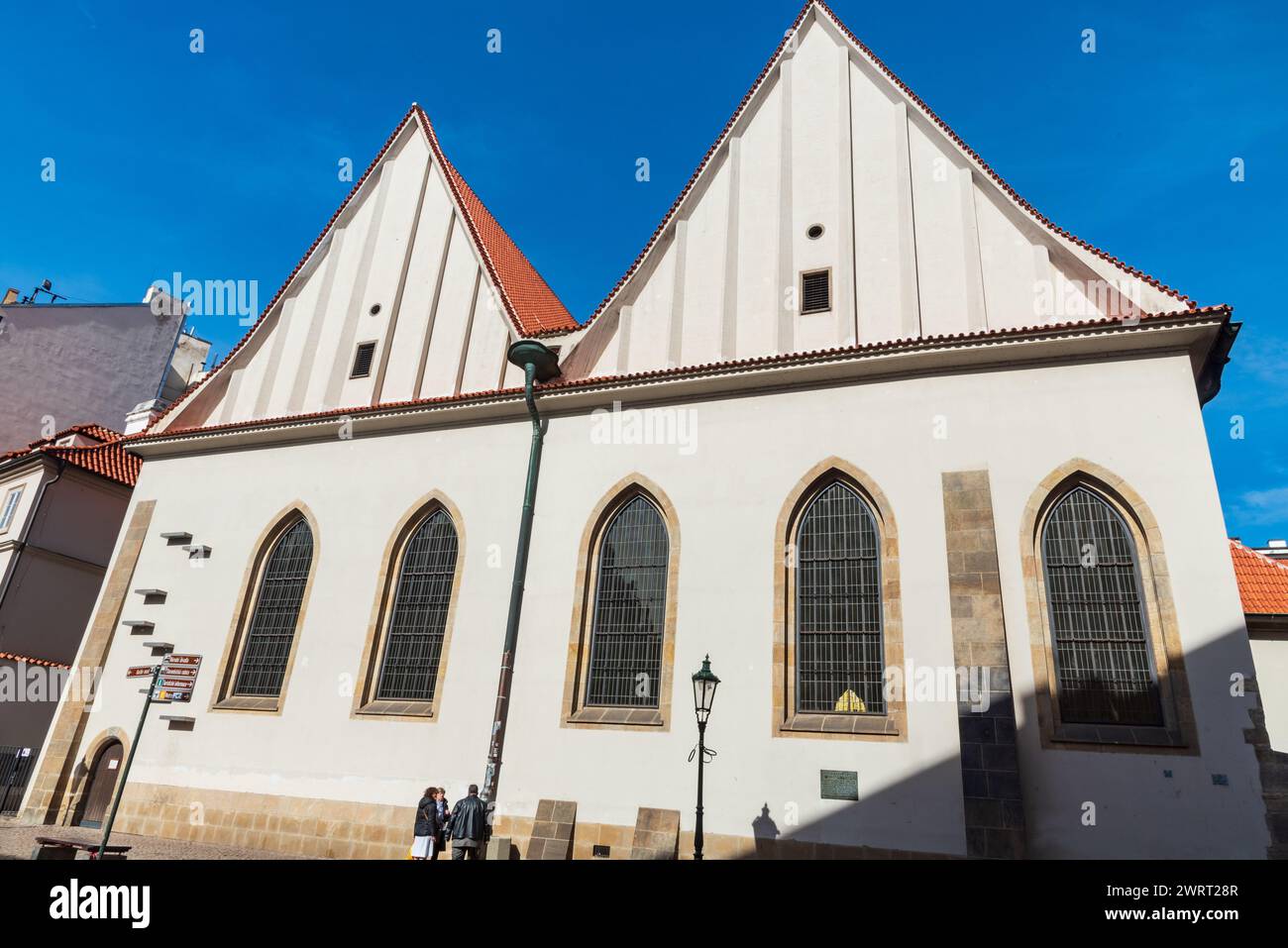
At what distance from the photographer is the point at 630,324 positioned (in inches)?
606

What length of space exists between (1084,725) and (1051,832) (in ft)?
4.73

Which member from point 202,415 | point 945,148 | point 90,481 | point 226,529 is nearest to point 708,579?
point 945,148

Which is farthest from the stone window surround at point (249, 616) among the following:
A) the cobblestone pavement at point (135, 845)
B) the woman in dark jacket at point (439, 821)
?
the woman in dark jacket at point (439, 821)

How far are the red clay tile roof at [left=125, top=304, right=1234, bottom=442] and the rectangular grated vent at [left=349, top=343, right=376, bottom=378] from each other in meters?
0.92

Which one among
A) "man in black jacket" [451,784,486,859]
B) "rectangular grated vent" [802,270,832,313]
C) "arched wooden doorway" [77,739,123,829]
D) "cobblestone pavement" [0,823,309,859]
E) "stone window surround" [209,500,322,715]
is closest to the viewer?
"man in black jacket" [451,784,486,859]

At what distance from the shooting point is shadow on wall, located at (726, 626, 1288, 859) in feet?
30.2

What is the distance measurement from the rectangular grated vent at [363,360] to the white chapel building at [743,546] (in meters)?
0.09

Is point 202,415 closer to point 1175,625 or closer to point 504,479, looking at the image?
point 504,479

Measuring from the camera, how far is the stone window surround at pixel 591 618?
1222cm

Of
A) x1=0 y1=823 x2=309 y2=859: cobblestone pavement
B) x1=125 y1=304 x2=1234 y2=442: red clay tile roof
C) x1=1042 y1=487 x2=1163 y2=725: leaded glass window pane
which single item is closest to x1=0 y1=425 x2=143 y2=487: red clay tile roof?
x1=125 y1=304 x2=1234 y2=442: red clay tile roof

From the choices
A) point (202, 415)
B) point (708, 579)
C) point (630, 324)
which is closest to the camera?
point (708, 579)

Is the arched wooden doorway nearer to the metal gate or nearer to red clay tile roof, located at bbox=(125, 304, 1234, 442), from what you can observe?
the metal gate

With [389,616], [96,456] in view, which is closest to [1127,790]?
[389,616]

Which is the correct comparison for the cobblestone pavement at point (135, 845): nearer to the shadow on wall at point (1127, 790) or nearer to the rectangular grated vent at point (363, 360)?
the shadow on wall at point (1127, 790)
